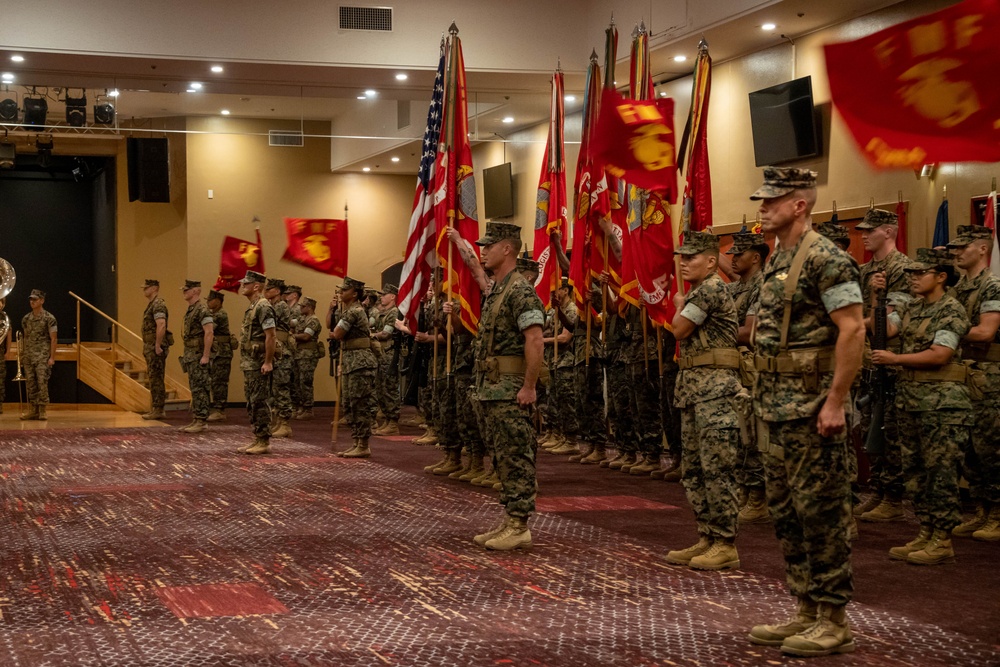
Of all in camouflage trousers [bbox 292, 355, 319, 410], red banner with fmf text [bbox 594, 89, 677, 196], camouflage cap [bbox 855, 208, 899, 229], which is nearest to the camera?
camouflage cap [bbox 855, 208, 899, 229]

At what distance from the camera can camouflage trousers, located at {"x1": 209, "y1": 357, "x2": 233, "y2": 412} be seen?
14.8 meters

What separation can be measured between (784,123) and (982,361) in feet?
15.5

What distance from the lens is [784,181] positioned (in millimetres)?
3951

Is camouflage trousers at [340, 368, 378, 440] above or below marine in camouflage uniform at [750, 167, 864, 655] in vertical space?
below

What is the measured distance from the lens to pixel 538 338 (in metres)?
5.72

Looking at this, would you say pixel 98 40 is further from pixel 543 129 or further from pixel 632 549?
pixel 632 549

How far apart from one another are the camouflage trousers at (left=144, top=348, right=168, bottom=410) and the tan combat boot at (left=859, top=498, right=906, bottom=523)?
401 inches

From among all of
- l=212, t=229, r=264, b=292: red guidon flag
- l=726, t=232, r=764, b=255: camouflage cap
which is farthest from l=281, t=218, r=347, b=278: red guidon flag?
l=726, t=232, r=764, b=255: camouflage cap

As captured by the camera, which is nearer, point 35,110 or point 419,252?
point 419,252

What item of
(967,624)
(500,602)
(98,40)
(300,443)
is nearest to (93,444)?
(300,443)

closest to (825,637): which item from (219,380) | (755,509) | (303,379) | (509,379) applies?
(509,379)

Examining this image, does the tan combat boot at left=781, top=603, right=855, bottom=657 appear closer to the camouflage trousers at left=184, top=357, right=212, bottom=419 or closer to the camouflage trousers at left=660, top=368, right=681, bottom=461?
the camouflage trousers at left=660, top=368, right=681, bottom=461

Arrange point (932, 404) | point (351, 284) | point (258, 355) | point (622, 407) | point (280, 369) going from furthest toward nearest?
point (280, 369) → point (258, 355) → point (351, 284) → point (622, 407) → point (932, 404)

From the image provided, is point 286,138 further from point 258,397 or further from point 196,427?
point 258,397
